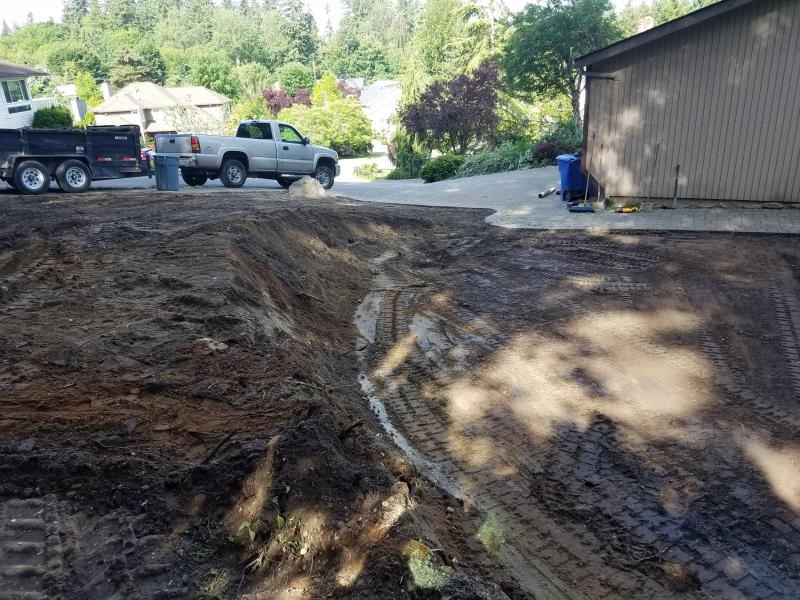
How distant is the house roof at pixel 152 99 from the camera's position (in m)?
52.5

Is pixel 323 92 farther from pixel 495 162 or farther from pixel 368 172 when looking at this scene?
pixel 495 162

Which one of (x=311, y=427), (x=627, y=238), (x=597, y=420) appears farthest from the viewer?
(x=627, y=238)

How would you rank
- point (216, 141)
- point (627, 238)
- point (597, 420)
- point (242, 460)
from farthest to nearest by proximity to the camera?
point (216, 141), point (627, 238), point (597, 420), point (242, 460)

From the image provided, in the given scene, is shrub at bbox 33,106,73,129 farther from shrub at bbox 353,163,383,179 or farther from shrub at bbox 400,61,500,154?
shrub at bbox 400,61,500,154

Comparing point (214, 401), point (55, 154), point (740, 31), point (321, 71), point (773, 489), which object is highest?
point (321, 71)

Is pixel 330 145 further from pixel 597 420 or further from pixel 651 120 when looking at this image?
pixel 597 420

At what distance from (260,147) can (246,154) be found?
50cm

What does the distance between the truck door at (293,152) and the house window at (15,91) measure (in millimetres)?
24032

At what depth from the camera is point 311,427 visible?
14.1ft

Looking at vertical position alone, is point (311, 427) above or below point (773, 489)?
above

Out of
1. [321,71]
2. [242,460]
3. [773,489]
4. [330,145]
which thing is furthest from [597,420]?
[321,71]

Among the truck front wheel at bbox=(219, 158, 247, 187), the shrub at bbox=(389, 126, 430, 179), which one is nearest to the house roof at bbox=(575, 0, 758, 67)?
the truck front wheel at bbox=(219, 158, 247, 187)

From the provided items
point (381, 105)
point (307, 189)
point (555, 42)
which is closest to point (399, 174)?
point (555, 42)

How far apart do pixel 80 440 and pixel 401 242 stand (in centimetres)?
890
